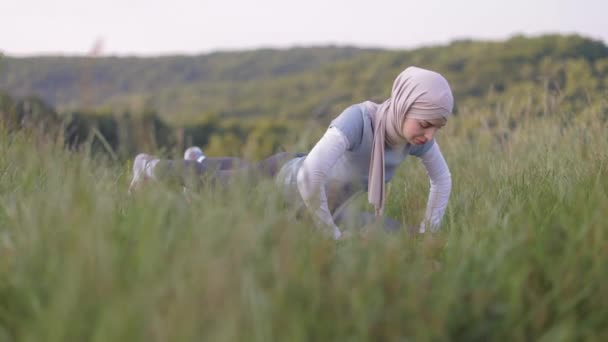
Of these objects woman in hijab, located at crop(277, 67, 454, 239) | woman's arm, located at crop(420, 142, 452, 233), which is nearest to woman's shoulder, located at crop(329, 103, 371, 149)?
woman in hijab, located at crop(277, 67, 454, 239)

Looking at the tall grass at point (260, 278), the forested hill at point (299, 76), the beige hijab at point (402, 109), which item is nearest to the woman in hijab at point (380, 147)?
the beige hijab at point (402, 109)

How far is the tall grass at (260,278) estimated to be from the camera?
3.76 ft

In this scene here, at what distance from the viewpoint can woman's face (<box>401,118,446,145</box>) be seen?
9.82 feet

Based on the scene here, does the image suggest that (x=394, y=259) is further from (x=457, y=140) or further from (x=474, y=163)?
(x=457, y=140)

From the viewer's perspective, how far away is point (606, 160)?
280 cm

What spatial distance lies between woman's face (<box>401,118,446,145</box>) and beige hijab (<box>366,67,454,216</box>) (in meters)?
0.03

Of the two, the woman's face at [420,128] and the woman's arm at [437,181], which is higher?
the woman's face at [420,128]

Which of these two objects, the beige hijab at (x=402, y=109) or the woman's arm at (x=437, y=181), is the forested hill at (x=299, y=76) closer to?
the beige hijab at (x=402, y=109)

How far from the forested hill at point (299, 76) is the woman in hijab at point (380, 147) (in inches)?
14.1

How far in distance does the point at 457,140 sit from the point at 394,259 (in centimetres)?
446

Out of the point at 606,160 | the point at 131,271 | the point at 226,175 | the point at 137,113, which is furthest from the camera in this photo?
the point at 226,175

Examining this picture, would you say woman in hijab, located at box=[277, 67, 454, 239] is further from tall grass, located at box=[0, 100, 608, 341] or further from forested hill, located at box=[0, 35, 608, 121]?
tall grass, located at box=[0, 100, 608, 341]

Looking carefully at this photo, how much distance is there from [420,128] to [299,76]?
7685cm

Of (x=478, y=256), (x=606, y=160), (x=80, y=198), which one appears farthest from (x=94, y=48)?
(x=606, y=160)
